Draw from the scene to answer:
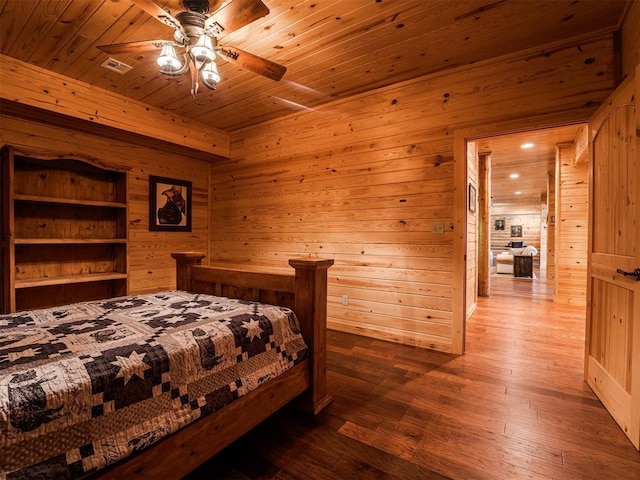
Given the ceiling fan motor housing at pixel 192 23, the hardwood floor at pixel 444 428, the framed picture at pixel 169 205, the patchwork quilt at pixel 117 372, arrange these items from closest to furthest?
the patchwork quilt at pixel 117 372, the hardwood floor at pixel 444 428, the ceiling fan motor housing at pixel 192 23, the framed picture at pixel 169 205

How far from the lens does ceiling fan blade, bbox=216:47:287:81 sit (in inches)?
79.5

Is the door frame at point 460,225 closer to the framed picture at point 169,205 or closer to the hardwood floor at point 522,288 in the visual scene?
the hardwood floor at point 522,288

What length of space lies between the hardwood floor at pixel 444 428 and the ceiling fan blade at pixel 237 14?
7.63 feet

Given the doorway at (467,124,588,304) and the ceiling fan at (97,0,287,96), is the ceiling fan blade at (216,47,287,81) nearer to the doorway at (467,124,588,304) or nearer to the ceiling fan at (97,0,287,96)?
the ceiling fan at (97,0,287,96)

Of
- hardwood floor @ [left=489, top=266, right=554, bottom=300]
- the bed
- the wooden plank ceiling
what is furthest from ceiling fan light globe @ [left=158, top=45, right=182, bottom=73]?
hardwood floor @ [left=489, top=266, right=554, bottom=300]

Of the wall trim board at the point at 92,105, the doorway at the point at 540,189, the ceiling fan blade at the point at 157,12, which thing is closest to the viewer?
the ceiling fan blade at the point at 157,12

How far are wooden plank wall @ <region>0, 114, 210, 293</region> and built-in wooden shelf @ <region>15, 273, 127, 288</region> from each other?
559mm

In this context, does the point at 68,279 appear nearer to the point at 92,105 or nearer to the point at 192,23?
the point at 92,105

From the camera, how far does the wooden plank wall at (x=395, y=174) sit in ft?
8.33

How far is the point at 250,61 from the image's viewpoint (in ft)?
6.95

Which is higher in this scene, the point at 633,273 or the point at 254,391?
the point at 633,273

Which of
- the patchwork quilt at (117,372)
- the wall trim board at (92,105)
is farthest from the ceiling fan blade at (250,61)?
the wall trim board at (92,105)

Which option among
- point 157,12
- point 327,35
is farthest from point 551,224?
point 157,12

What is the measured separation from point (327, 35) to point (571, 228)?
4.76 meters
